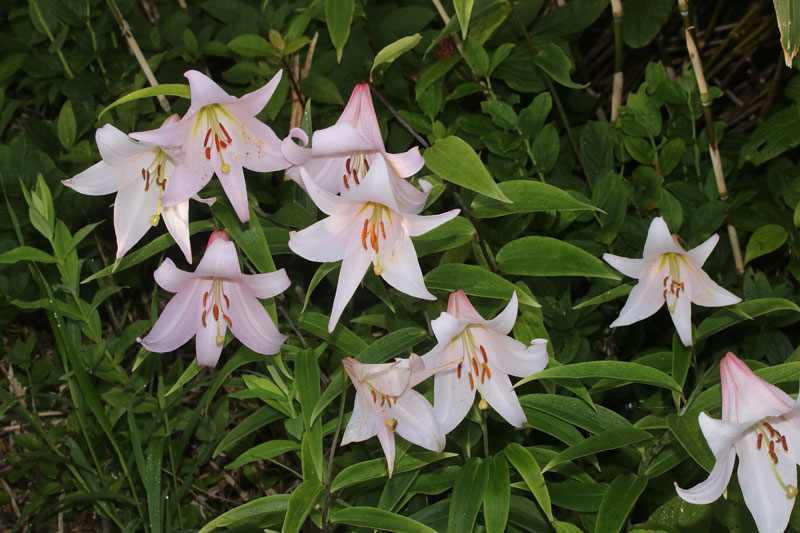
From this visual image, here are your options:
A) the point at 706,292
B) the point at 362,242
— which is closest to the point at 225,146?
the point at 362,242

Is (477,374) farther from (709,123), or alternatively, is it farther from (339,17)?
(709,123)

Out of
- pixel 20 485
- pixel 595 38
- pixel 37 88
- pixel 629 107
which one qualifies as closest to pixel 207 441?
pixel 20 485

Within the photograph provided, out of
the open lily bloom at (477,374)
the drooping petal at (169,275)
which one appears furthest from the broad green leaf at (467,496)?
the drooping petal at (169,275)

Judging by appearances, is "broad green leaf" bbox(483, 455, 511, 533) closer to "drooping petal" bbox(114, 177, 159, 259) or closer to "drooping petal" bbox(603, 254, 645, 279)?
"drooping petal" bbox(603, 254, 645, 279)

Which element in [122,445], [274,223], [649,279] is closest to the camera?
[649,279]

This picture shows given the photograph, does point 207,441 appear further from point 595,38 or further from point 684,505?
point 595,38

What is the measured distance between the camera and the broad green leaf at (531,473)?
4.43ft

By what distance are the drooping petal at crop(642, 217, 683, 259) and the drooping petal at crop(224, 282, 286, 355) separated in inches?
19.4

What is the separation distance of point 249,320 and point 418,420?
0.84 feet

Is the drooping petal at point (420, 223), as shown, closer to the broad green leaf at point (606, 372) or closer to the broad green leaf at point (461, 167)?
the broad green leaf at point (461, 167)

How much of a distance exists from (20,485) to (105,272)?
3.54ft

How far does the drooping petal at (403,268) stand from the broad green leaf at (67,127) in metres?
1.00

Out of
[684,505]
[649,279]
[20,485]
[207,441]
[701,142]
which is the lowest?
[20,485]

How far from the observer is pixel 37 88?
7.38ft
